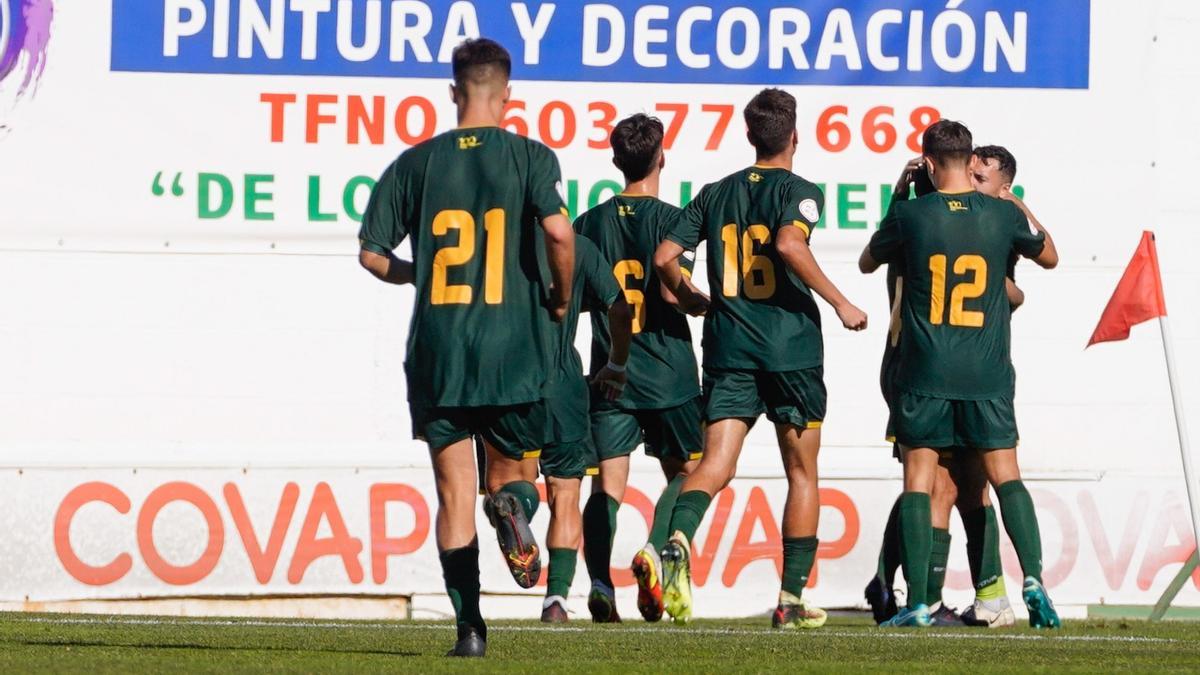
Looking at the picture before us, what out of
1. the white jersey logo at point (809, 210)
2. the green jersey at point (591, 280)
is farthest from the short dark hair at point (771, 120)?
the green jersey at point (591, 280)

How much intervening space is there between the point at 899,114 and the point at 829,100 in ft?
1.10

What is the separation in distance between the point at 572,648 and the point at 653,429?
212cm

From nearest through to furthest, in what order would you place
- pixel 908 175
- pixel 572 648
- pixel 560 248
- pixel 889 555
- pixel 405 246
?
pixel 560 248 → pixel 572 648 → pixel 908 175 → pixel 889 555 → pixel 405 246

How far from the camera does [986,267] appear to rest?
24.7 feet

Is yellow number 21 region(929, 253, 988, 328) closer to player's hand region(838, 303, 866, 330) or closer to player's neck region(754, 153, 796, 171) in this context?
player's hand region(838, 303, 866, 330)

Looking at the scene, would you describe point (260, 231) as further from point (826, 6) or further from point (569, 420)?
point (569, 420)

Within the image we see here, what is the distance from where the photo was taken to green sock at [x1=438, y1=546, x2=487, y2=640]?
5.62m

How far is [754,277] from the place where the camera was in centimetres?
766

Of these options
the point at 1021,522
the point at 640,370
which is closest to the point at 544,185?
the point at 640,370

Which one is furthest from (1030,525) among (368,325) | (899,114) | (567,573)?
(368,325)

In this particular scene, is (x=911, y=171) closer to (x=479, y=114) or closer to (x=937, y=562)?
(x=937, y=562)

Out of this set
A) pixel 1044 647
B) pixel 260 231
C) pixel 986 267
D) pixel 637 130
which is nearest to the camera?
pixel 1044 647

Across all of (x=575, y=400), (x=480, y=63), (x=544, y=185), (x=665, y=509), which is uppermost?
(x=480, y=63)

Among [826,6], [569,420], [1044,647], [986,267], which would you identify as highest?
[826,6]
